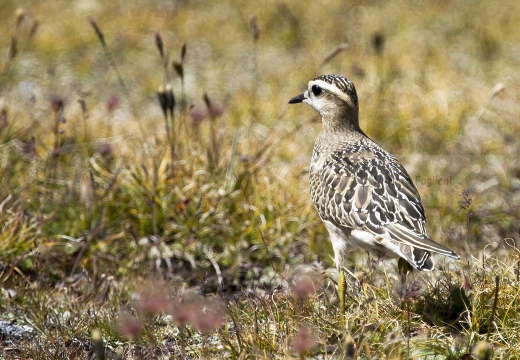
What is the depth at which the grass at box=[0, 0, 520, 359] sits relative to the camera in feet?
15.8

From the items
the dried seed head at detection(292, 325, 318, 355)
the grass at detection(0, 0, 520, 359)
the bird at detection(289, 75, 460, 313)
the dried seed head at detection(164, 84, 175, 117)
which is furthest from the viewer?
the dried seed head at detection(164, 84, 175, 117)

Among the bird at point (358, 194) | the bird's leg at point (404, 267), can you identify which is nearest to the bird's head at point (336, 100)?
the bird at point (358, 194)

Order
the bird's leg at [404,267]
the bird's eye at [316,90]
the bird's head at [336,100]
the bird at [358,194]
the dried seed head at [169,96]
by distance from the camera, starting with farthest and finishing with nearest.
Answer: the bird's eye at [316,90] → the bird's head at [336,100] → the dried seed head at [169,96] → the bird's leg at [404,267] → the bird at [358,194]

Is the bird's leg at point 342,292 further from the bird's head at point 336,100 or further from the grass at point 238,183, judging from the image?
the bird's head at point 336,100

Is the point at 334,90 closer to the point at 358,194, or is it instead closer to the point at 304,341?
the point at 358,194

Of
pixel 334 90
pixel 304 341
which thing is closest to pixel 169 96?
pixel 334 90

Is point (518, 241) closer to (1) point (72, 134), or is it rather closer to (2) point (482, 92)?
(2) point (482, 92)

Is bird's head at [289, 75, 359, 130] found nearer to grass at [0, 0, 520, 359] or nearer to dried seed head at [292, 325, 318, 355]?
grass at [0, 0, 520, 359]

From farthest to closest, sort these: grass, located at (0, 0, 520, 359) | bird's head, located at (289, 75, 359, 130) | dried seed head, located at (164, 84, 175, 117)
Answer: bird's head, located at (289, 75, 359, 130) < dried seed head, located at (164, 84, 175, 117) < grass, located at (0, 0, 520, 359)

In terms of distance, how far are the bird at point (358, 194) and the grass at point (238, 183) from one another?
26cm

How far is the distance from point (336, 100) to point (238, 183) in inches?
52.2

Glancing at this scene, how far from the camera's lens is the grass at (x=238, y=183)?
4816 mm

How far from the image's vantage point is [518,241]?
6.99 metres

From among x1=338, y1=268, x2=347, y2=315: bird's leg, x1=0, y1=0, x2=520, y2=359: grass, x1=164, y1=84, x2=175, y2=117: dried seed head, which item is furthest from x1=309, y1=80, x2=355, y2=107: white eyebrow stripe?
x1=338, y1=268, x2=347, y2=315: bird's leg
